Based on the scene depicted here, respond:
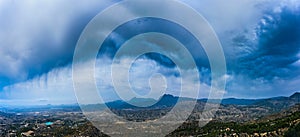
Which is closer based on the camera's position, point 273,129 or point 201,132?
point 273,129

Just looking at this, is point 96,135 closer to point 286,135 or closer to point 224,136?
point 224,136

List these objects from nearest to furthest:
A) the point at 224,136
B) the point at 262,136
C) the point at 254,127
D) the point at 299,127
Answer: the point at 299,127, the point at 262,136, the point at 224,136, the point at 254,127

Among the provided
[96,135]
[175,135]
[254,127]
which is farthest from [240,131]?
[96,135]

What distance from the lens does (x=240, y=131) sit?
17075 cm

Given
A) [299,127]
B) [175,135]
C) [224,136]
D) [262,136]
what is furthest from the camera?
[175,135]

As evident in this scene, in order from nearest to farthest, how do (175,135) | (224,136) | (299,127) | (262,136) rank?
1. (299,127)
2. (262,136)
3. (224,136)
4. (175,135)

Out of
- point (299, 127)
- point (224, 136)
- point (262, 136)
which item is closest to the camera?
point (299, 127)

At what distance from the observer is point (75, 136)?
648ft

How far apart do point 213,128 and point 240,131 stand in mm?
30102

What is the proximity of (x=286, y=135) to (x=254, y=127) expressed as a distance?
4743 centimetres

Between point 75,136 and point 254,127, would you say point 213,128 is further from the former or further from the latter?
point 75,136

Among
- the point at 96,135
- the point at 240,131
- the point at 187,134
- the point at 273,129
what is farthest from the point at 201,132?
the point at 96,135

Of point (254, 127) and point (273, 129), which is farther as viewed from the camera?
point (254, 127)

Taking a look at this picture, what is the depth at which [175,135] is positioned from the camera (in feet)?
620
